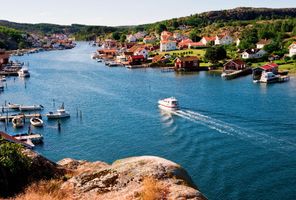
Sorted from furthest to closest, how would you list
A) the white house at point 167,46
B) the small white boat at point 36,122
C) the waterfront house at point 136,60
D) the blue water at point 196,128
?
the white house at point 167,46 < the waterfront house at point 136,60 < the small white boat at point 36,122 < the blue water at point 196,128

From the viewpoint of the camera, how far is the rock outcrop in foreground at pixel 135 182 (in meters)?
10.7

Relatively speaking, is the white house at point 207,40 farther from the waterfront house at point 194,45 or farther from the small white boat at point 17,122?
the small white boat at point 17,122

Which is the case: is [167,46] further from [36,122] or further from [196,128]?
[196,128]

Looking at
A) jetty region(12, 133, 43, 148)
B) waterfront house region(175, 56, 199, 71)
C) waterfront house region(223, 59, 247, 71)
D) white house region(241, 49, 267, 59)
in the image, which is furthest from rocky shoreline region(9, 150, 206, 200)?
white house region(241, 49, 267, 59)

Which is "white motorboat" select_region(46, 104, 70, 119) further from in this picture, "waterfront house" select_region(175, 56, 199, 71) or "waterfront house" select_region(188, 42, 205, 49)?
"waterfront house" select_region(188, 42, 205, 49)

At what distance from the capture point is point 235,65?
7831cm

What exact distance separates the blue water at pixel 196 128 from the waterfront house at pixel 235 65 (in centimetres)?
683

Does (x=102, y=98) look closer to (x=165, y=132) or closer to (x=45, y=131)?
(x=45, y=131)

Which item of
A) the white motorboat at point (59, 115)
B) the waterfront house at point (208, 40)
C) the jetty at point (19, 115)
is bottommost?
the jetty at point (19, 115)

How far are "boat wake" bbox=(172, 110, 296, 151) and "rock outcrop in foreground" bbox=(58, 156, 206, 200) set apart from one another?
22.3 m

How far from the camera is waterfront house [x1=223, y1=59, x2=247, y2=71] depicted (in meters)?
78.0

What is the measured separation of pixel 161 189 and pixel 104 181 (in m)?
2.07

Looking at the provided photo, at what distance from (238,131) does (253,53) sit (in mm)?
53586

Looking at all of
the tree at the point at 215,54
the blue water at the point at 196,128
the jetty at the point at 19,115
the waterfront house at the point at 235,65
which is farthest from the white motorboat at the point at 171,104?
the tree at the point at 215,54
